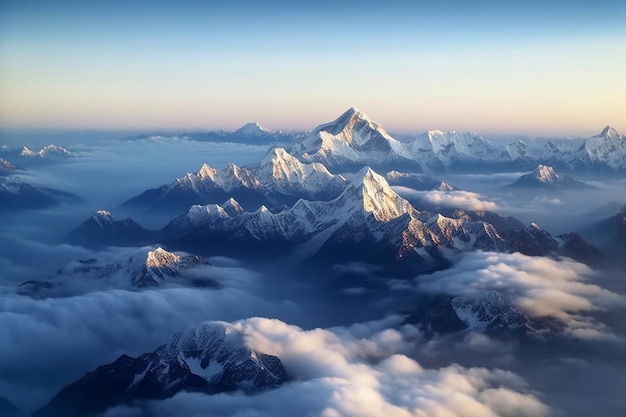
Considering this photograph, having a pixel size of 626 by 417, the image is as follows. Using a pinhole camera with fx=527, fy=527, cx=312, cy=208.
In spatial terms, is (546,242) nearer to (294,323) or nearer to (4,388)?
(294,323)

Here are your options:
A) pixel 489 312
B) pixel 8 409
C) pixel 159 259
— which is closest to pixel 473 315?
pixel 489 312

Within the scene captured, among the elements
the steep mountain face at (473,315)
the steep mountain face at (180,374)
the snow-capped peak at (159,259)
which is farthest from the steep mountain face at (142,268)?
the steep mountain face at (473,315)

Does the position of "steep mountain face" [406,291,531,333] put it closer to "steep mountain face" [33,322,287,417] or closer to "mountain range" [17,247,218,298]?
"steep mountain face" [33,322,287,417]

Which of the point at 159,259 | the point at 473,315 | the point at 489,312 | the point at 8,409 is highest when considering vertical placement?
the point at 489,312

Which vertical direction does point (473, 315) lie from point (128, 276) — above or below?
above

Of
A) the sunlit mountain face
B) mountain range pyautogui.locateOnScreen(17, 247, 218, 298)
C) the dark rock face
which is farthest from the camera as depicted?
mountain range pyautogui.locateOnScreen(17, 247, 218, 298)

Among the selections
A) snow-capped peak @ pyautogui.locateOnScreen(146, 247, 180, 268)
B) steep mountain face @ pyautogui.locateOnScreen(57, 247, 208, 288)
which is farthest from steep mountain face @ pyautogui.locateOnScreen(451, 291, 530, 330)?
snow-capped peak @ pyautogui.locateOnScreen(146, 247, 180, 268)

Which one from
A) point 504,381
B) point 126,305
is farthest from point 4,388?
point 504,381

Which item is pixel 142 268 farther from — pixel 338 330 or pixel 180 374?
pixel 180 374

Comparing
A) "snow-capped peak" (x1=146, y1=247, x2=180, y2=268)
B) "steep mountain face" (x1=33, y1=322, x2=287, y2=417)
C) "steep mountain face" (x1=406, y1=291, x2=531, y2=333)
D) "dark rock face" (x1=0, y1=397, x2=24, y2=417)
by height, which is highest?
"steep mountain face" (x1=406, y1=291, x2=531, y2=333)
